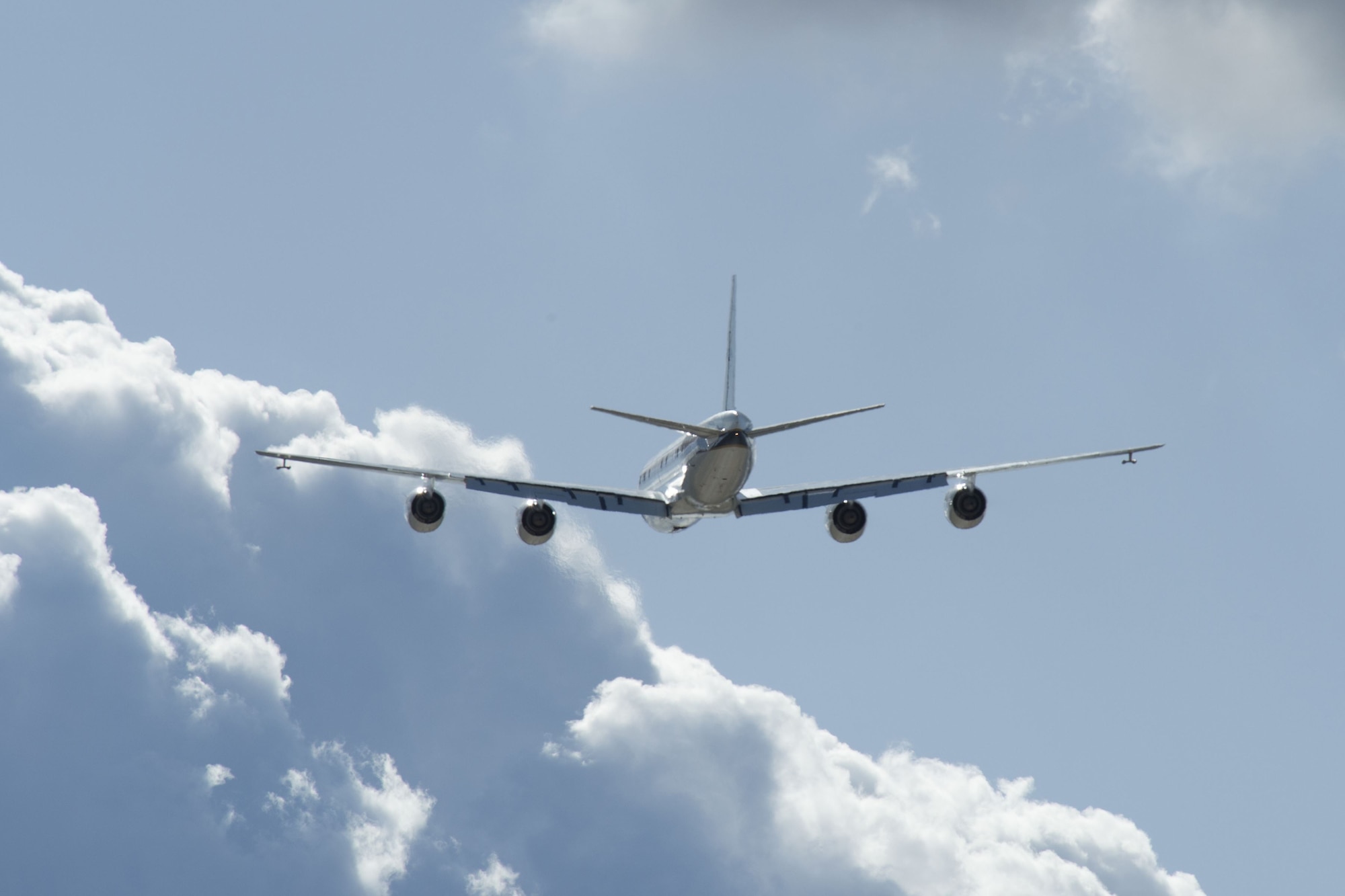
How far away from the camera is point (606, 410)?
215 feet

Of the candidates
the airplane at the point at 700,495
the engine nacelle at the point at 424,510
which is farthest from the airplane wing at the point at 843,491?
the engine nacelle at the point at 424,510

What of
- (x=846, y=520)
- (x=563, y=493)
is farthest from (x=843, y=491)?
(x=563, y=493)

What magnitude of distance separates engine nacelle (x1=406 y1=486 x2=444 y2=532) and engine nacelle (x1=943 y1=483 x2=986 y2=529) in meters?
25.5

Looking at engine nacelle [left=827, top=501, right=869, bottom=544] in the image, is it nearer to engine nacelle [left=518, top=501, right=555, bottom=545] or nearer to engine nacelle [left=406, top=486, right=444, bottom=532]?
engine nacelle [left=518, top=501, right=555, bottom=545]

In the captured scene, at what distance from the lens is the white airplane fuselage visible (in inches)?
2645

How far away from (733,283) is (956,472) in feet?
87.8

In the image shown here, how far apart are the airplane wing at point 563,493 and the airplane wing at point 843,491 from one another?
4512mm

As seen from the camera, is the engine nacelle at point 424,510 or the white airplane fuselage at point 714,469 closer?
the white airplane fuselage at point 714,469

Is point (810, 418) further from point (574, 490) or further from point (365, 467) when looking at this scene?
point (365, 467)

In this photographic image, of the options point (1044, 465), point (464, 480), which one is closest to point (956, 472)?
point (1044, 465)

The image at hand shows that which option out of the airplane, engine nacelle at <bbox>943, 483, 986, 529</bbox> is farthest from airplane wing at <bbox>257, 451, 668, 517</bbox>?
engine nacelle at <bbox>943, 483, 986, 529</bbox>

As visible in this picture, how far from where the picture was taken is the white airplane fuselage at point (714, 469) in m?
67.2

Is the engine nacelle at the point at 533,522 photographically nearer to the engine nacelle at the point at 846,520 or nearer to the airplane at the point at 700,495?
the airplane at the point at 700,495

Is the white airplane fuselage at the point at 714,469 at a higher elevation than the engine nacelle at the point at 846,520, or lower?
lower
